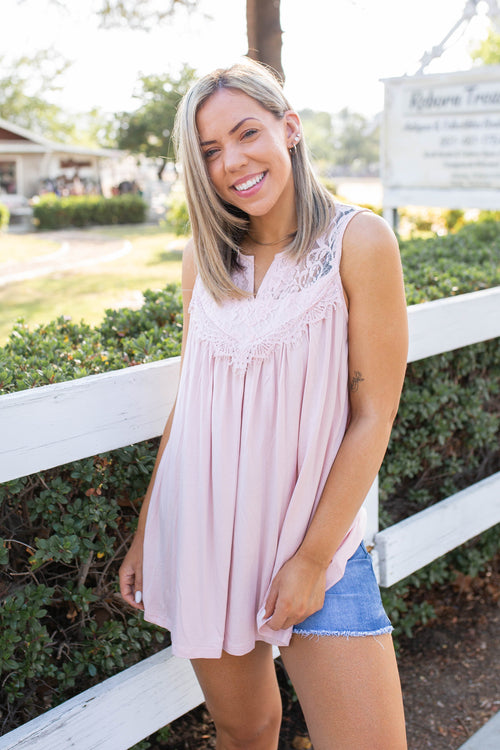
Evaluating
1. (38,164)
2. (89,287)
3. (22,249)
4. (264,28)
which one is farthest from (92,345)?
(38,164)

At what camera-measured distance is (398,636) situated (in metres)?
3.50

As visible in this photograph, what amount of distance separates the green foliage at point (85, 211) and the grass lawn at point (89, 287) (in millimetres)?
10406

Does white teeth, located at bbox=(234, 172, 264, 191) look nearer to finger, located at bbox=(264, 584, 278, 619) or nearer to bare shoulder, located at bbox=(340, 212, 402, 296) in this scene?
bare shoulder, located at bbox=(340, 212, 402, 296)

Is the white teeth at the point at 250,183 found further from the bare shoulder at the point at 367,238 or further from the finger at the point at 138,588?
the finger at the point at 138,588

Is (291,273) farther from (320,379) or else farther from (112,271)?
(112,271)

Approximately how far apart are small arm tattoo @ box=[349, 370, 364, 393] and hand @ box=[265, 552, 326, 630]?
41 centimetres

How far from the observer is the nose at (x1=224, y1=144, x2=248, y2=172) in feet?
6.23

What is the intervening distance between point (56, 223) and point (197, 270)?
30166 millimetres

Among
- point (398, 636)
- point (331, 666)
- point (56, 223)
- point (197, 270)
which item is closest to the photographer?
point (331, 666)

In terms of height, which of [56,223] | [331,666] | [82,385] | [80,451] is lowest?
[56,223]

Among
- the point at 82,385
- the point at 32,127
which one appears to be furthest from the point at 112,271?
the point at 32,127

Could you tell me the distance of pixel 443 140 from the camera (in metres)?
7.70

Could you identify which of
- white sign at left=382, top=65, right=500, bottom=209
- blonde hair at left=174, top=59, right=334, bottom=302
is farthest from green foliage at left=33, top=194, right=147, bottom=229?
blonde hair at left=174, top=59, right=334, bottom=302

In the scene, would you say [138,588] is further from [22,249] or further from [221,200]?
[22,249]
